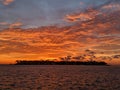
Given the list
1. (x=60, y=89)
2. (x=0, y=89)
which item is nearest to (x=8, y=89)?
(x=0, y=89)

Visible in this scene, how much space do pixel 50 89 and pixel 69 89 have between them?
14.3 ft

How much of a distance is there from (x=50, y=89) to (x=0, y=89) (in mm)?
11039

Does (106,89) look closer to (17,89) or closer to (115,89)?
(115,89)

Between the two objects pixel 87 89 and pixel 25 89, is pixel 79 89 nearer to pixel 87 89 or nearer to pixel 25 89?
pixel 87 89

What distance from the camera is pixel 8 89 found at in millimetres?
52375

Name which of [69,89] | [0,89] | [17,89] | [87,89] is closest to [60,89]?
[69,89]

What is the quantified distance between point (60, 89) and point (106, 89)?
10793mm

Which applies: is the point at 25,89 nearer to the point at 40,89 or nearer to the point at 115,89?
the point at 40,89

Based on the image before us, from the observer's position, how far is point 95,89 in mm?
53750

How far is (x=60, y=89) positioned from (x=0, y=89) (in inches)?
523

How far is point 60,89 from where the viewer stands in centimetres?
5250

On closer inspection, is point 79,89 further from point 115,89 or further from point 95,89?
point 115,89

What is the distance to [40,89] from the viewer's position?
52188mm

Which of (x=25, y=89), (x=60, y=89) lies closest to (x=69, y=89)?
(x=60, y=89)
